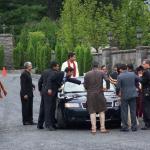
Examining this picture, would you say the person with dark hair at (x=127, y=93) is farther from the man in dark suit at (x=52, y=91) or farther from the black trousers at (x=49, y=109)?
the black trousers at (x=49, y=109)

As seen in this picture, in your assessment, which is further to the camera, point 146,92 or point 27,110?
point 27,110

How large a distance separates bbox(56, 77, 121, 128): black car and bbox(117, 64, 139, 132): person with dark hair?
41 cm

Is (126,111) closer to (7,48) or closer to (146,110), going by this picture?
(146,110)

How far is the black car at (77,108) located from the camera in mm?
17875

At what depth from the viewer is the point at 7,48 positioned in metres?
63.1

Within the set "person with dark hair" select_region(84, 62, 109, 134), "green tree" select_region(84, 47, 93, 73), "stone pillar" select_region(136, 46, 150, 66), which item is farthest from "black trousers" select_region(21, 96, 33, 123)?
"green tree" select_region(84, 47, 93, 73)

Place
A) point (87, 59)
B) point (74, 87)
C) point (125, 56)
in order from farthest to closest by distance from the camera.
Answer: point (87, 59), point (125, 56), point (74, 87)

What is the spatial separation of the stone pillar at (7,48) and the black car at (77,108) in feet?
142

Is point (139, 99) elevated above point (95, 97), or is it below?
below

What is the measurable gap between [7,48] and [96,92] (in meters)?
46.3

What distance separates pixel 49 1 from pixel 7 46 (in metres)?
12.2

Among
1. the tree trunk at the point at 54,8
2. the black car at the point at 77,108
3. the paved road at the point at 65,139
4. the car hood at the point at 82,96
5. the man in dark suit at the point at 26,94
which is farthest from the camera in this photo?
the tree trunk at the point at 54,8

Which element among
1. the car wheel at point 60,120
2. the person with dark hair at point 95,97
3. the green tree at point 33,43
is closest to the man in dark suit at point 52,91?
the car wheel at point 60,120

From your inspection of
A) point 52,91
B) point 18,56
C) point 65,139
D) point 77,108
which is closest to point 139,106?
point 77,108
